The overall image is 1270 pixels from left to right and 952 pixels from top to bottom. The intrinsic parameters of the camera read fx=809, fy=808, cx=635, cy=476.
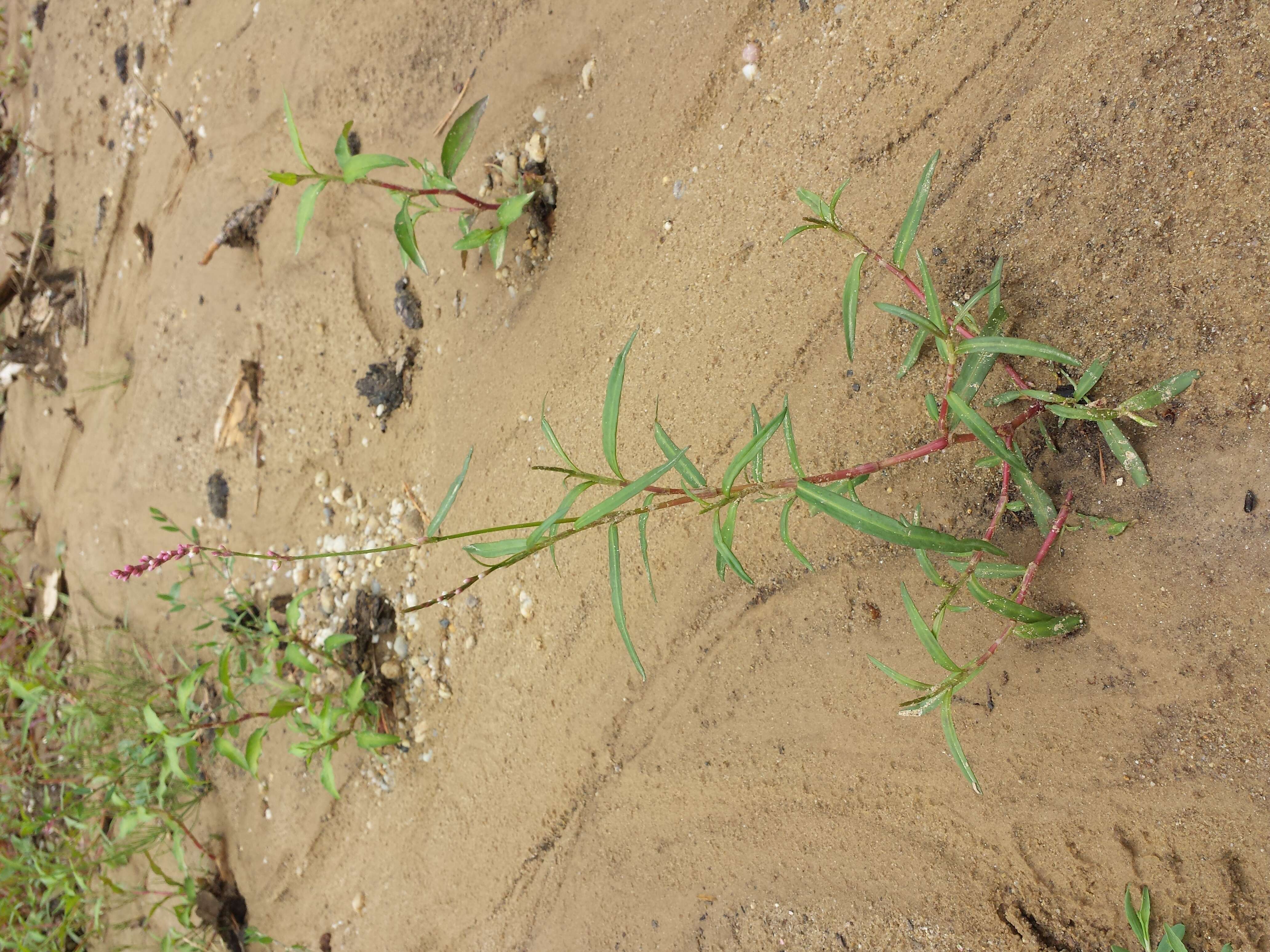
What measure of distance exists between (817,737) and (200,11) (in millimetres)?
3762

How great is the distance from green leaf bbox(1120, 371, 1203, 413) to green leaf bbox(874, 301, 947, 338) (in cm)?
32

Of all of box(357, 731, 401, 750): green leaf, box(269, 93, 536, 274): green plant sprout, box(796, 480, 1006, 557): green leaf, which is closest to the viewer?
box(796, 480, 1006, 557): green leaf

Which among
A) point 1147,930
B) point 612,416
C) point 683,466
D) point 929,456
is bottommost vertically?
point 1147,930

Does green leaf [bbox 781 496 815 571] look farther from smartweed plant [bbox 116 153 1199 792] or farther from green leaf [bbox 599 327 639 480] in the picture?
green leaf [bbox 599 327 639 480]

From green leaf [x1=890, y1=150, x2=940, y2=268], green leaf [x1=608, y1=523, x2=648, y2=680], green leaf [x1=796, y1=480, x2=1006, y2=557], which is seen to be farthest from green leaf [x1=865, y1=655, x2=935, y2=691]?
green leaf [x1=890, y1=150, x2=940, y2=268]

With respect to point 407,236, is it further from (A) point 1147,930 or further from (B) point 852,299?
(A) point 1147,930

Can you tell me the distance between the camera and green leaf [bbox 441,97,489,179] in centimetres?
195

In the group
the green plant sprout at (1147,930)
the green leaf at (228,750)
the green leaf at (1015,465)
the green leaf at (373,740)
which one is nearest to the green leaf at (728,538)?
the green leaf at (1015,465)

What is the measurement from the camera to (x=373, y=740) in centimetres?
226

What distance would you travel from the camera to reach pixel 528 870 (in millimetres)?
2145

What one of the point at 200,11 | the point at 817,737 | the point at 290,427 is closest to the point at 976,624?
the point at 817,737

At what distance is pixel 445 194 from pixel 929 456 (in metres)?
1.44

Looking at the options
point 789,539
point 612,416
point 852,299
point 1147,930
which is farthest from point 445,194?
point 1147,930

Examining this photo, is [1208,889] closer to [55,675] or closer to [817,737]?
[817,737]
